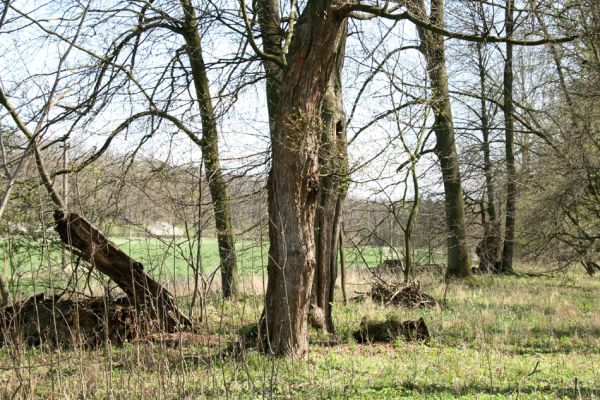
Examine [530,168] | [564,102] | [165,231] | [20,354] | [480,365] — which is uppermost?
[564,102]

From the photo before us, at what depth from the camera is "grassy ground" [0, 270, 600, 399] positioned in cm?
550

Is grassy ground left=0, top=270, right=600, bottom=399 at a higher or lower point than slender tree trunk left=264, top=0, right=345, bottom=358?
lower

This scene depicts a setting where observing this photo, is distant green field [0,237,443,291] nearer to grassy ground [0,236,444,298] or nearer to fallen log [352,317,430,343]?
grassy ground [0,236,444,298]

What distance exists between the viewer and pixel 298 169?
24.7 ft

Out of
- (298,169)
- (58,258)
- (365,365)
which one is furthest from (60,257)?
(365,365)

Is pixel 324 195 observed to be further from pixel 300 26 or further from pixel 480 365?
pixel 480 365

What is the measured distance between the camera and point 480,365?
23.3 ft

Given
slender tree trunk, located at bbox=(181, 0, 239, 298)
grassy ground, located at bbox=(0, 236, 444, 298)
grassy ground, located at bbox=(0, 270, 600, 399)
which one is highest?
slender tree trunk, located at bbox=(181, 0, 239, 298)

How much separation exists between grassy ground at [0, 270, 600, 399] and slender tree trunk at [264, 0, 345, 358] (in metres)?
0.48

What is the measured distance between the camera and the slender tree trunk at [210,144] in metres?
10.5

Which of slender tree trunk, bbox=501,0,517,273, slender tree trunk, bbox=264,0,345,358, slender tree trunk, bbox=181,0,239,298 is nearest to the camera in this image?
slender tree trunk, bbox=264,0,345,358

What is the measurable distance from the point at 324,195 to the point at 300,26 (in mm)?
2738

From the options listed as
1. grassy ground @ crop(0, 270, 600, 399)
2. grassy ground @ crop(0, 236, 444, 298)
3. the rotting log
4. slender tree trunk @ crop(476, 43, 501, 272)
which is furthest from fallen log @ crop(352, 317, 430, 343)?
slender tree trunk @ crop(476, 43, 501, 272)

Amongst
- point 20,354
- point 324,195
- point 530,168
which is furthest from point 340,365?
point 530,168
